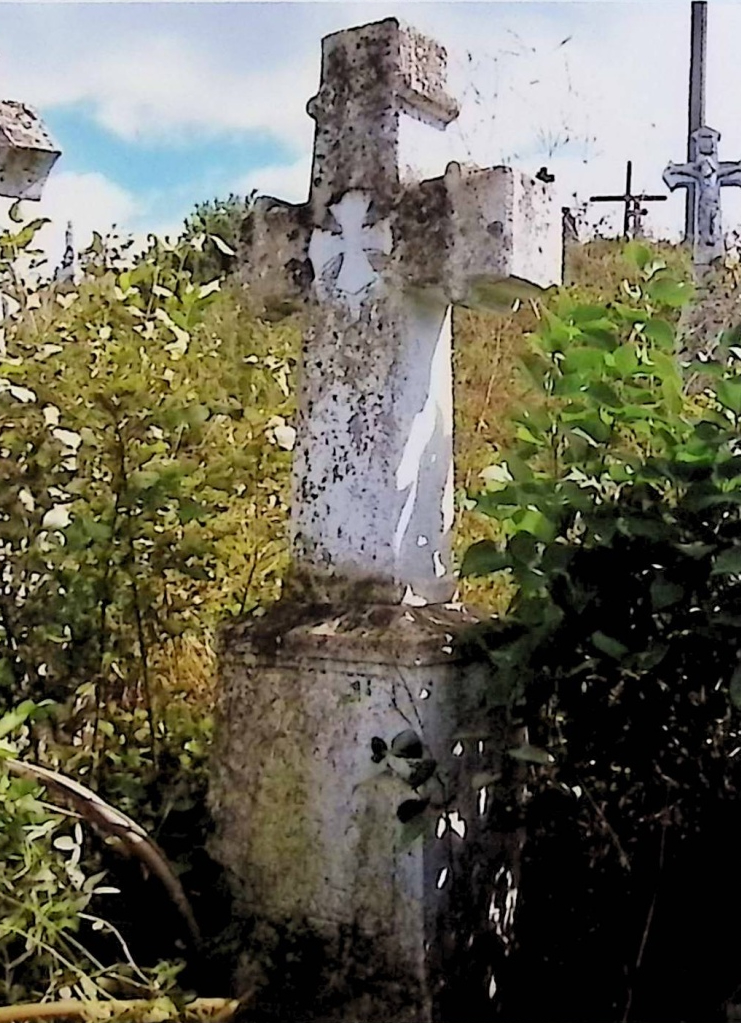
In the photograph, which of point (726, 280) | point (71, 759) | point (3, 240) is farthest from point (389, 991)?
point (726, 280)

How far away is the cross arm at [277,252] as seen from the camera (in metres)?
2.36

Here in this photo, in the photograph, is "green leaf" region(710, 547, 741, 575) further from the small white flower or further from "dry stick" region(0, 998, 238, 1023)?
the small white flower

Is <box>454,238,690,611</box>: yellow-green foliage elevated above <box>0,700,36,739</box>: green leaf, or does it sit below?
above

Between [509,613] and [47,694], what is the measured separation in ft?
3.20

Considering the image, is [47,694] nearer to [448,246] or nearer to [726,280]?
[448,246]

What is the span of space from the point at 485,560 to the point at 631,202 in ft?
15.8

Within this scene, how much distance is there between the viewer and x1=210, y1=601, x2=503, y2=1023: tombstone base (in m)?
2.12

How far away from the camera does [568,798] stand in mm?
2207

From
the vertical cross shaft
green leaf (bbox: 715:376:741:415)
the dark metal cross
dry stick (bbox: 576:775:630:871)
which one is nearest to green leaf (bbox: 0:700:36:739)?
dry stick (bbox: 576:775:630:871)

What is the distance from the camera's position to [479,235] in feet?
7.00

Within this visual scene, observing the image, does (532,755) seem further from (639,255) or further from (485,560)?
(639,255)

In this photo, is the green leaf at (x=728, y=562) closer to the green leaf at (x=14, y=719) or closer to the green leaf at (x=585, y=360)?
the green leaf at (x=585, y=360)

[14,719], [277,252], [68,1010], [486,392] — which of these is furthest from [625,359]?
[486,392]


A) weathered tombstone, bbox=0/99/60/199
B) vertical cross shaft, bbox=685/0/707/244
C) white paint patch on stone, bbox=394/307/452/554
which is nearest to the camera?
white paint patch on stone, bbox=394/307/452/554
